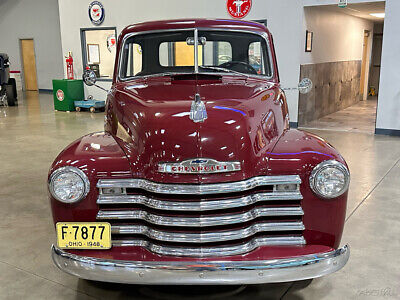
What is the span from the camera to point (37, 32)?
54.3 ft

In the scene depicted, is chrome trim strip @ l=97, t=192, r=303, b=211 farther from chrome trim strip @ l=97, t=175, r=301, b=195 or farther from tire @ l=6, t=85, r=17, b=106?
tire @ l=6, t=85, r=17, b=106

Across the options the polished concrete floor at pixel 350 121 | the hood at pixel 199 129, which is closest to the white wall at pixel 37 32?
the polished concrete floor at pixel 350 121

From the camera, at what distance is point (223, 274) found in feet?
6.48

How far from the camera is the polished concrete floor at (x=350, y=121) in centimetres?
816

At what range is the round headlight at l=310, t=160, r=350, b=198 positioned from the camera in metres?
2.16

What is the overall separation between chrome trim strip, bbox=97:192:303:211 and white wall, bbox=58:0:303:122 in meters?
6.38

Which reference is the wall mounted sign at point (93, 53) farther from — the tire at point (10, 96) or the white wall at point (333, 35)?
the white wall at point (333, 35)

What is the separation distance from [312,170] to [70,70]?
10043 mm

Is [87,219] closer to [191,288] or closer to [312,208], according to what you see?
[191,288]

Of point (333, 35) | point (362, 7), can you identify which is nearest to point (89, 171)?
point (362, 7)

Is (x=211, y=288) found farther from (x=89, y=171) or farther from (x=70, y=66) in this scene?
(x=70, y=66)

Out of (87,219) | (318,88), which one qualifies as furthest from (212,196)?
(318,88)

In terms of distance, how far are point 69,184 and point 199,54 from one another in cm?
157

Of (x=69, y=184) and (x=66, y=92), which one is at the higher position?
(x=69, y=184)
